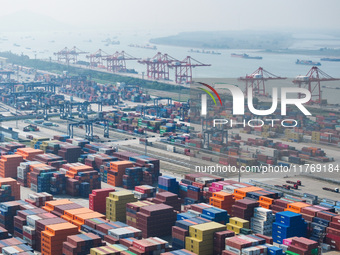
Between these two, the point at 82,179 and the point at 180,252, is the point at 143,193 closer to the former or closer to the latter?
the point at 82,179

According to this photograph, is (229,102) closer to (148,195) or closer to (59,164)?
(59,164)

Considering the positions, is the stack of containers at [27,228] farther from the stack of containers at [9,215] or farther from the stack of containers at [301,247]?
the stack of containers at [301,247]

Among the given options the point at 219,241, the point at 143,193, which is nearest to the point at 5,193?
the point at 143,193

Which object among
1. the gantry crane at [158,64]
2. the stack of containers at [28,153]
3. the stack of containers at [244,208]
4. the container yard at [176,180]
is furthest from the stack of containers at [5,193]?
the gantry crane at [158,64]

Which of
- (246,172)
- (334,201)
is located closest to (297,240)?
(334,201)

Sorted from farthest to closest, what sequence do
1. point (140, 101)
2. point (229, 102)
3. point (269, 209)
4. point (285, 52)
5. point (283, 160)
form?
1. point (285, 52)
2. point (140, 101)
3. point (229, 102)
4. point (283, 160)
5. point (269, 209)
